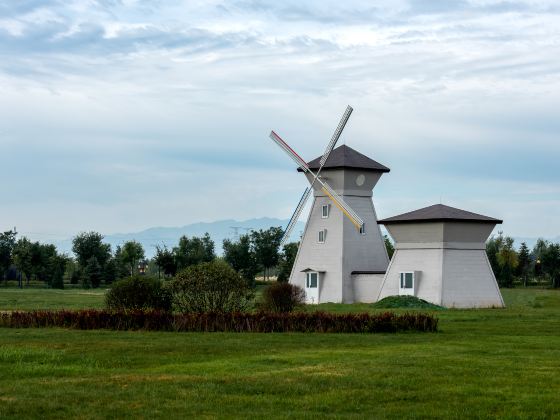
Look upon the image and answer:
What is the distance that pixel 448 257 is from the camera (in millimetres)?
53750

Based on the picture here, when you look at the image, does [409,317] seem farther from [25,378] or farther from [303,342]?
[25,378]

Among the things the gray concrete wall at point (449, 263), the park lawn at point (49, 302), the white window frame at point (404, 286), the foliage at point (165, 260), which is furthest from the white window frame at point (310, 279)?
the foliage at point (165, 260)

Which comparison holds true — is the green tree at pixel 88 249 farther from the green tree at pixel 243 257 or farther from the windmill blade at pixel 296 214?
the windmill blade at pixel 296 214

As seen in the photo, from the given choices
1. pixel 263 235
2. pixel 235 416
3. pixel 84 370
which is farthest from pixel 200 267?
pixel 263 235

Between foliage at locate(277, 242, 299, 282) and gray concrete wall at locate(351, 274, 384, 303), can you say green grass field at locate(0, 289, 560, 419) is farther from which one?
foliage at locate(277, 242, 299, 282)

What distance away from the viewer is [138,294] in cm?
3647

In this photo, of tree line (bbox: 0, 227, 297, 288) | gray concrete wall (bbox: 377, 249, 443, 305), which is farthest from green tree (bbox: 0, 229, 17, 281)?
gray concrete wall (bbox: 377, 249, 443, 305)

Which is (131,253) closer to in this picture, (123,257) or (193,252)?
(123,257)

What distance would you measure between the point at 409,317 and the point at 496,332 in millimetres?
3102

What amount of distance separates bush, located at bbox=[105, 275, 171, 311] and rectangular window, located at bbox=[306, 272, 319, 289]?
81.4 ft

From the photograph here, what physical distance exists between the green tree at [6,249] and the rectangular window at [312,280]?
2336 inches

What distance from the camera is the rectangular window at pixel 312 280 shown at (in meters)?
60.7

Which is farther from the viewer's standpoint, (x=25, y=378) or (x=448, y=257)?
(x=448, y=257)

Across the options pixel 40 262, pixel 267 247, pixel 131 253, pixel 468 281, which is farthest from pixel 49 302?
pixel 131 253
